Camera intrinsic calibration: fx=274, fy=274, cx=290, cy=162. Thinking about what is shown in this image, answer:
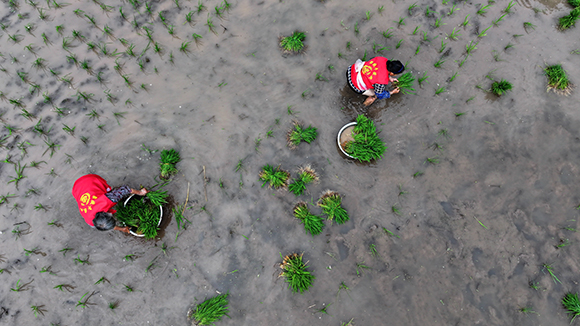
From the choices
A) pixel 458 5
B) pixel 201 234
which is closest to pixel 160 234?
pixel 201 234

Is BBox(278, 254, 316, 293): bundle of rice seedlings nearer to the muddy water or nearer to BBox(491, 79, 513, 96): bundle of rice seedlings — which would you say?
the muddy water

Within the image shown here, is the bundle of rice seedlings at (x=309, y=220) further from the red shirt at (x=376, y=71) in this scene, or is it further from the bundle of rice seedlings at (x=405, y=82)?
the bundle of rice seedlings at (x=405, y=82)

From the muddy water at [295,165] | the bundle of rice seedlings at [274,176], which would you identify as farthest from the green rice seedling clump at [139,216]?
the bundle of rice seedlings at [274,176]

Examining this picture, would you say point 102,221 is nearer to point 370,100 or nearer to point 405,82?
point 370,100

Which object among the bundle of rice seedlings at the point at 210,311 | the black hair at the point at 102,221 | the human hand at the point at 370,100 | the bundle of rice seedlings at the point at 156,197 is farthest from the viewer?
the human hand at the point at 370,100

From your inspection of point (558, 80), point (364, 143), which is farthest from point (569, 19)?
point (364, 143)

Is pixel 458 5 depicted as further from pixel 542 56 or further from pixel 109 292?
pixel 109 292

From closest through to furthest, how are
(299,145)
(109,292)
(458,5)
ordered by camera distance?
1. (109,292)
2. (299,145)
3. (458,5)
